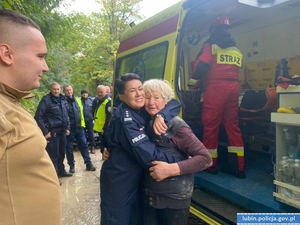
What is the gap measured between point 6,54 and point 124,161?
1.03 metres

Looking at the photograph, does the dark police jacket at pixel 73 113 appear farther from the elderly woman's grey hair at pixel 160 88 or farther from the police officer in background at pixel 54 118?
the elderly woman's grey hair at pixel 160 88

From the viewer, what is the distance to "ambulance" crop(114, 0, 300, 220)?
105 inches

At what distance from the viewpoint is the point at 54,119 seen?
493 cm

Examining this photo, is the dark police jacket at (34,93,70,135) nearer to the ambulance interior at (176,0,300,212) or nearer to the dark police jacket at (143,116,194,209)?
the ambulance interior at (176,0,300,212)

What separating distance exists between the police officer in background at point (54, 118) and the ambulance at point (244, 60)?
3.78ft

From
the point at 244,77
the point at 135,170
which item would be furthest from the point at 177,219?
the point at 244,77

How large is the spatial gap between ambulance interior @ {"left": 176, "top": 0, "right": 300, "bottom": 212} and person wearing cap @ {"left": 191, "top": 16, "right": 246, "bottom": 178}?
0.24 meters

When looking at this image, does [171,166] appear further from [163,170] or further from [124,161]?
[124,161]

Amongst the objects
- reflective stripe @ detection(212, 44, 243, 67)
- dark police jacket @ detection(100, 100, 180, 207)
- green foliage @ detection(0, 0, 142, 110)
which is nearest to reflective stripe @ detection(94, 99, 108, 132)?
reflective stripe @ detection(212, 44, 243, 67)

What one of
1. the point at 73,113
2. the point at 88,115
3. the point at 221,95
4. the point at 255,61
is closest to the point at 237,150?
the point at 221,95

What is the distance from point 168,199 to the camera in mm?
1845

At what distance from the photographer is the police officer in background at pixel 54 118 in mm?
4809

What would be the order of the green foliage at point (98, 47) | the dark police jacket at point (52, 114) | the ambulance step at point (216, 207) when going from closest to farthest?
the ambulance step at point (216, 207) → the dark police jacket at point (52, 114) → the green foliage at point (98, 47)

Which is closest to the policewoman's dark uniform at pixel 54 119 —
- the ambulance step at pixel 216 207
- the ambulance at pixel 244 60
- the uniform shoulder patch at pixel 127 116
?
the ambulance at pixel 244 60
